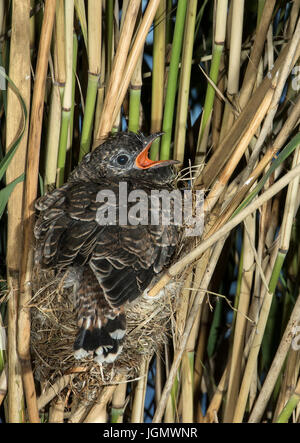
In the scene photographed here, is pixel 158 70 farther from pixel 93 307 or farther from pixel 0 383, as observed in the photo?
pixel 0 383

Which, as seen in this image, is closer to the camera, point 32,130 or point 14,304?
point 32,130

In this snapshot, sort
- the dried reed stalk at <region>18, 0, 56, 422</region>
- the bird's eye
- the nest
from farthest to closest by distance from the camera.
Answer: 1. the bird's eye
2. the nest
3. the dried reed stalk at <region>18, 0, 56, 422</region>

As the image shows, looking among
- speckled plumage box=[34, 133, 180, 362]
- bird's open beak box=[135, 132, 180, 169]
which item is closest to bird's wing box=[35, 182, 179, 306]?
speckled plumage box=[34, 133, 180, 362]

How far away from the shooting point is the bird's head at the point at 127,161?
3.55 ft

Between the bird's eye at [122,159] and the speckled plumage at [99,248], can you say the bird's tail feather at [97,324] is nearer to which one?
the speckled plumage at [99,248]

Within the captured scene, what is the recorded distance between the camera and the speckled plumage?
91 cm

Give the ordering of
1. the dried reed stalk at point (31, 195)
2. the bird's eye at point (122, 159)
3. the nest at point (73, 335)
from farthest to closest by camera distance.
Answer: the bird's eye at point (122, 159) < the nest at point (73, 335) < the dried reed stalk at point (31, 195)

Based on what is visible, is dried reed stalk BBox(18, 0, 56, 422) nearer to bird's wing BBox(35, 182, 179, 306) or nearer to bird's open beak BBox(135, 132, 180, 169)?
bird's wing BBox(35, 182, 179, 306)

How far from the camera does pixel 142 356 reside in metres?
1.13

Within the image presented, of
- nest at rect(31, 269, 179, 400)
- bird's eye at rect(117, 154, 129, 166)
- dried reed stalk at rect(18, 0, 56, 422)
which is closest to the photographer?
dried reed stalk at rect(18, 0, 56, 422)

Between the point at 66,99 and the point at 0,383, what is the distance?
538 millimetres

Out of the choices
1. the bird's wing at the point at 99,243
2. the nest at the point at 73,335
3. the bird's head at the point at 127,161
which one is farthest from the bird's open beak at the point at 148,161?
the nest at the point at 73,335
